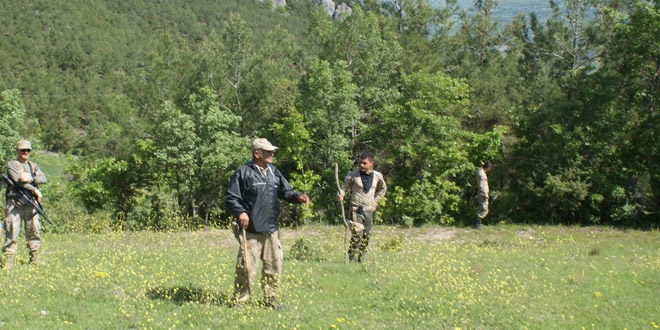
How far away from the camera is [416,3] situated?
3469cm

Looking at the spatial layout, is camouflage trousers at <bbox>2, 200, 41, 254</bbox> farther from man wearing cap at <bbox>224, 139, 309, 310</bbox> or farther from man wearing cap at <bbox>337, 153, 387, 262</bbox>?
man wearing cap at <bbox>337, 153, 387, 262</bbox>

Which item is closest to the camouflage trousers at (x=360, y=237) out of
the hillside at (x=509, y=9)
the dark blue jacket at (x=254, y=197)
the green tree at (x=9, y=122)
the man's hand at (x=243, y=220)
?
the dark blue jacket at (x=254, y=197)

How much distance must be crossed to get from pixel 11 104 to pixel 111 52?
300ft

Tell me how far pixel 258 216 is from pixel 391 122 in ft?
55.5

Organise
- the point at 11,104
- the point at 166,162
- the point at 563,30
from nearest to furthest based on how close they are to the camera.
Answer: the point at 166,162 → the point at 11,104 → the point at 563,30

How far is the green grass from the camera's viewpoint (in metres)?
7.37

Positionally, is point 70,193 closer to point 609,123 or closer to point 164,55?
point 164,55

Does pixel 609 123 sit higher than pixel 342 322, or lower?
higher

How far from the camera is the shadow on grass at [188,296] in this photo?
7.89 metres

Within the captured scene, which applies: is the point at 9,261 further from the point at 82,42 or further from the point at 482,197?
the point at 82,42

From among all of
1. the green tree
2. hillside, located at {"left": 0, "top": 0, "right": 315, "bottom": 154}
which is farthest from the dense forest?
hillside, located at {"left": 0, "top": 0, "right": 315, "bottom": 154}

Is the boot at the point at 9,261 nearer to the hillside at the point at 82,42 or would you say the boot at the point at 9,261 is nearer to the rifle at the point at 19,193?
the rifle at the point at 19,193

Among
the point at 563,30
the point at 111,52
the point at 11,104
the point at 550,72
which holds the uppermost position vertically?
the point at 111,52

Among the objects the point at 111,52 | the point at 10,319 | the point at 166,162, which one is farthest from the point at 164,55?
the point at 111,52
